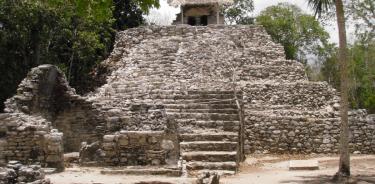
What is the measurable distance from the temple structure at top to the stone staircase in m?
12.6

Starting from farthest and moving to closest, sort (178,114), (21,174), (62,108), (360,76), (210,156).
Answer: (360,76), (178,114), (62,108), (210,156), (21,174)

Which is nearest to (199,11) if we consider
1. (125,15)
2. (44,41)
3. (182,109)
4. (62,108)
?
(125,15)

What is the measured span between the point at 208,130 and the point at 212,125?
36 centimetres

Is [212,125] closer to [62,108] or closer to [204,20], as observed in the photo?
[62,108]

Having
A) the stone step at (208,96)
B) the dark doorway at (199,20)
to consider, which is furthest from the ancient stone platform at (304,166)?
the dark doorway at (199,20)

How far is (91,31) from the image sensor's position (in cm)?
2448

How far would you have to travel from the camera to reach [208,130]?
1337 centimetres

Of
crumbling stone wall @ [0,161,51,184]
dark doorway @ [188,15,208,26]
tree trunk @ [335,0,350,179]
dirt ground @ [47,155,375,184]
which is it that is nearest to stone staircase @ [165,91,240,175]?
dirt ground @ [47,155,375,184]

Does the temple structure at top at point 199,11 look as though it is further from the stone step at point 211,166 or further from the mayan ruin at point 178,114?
the stone step at point 211,166

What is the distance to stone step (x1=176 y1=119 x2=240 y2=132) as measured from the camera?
1352cm

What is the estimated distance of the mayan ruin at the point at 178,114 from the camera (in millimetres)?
10508

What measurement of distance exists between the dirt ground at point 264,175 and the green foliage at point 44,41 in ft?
31.7

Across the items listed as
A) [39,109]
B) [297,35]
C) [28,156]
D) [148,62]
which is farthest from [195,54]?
[297,35]

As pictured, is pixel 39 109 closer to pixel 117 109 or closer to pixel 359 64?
pixel 117 109
